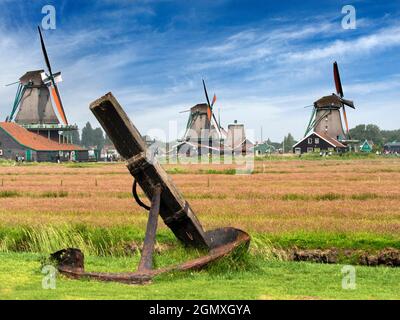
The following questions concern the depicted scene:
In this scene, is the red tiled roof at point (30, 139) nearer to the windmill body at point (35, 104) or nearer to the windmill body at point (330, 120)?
the windmill body at point (35, 104)

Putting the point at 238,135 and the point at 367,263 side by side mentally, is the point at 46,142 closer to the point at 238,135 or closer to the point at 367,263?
the point at 238,135

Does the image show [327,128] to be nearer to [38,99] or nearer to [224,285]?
[38,99]

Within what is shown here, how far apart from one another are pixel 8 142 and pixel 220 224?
83982mm

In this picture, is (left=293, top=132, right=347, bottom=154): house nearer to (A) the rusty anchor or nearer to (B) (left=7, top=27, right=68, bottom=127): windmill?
(B) (left=7, top=27, right=68, bottom=127): windmill

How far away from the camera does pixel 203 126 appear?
13300 centimetres

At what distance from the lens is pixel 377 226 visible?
59.2 ft

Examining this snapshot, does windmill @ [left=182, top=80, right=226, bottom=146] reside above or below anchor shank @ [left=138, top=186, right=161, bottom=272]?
above

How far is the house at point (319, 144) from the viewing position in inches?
4385

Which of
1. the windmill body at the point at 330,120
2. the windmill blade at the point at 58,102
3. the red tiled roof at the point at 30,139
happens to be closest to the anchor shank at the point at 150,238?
the red tiled roof at the point at 30,139

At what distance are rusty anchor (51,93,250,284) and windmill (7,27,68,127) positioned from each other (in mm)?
94279

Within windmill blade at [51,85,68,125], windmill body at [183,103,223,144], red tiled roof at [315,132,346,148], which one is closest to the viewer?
windmill blade at [51,85,68,125]

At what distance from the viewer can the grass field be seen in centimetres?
963

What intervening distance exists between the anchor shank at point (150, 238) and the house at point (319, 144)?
103 m

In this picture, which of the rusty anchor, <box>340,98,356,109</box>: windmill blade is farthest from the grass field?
<box>340,98,356,109</box>: windmill blade
